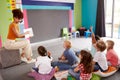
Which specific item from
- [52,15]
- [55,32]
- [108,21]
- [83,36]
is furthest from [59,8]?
[108,21]

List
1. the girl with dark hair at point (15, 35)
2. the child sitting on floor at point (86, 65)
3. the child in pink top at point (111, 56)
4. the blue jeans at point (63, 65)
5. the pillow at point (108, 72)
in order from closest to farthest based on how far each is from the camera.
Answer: the child sitting on floor at point (86, 65) → the pillow at point (108, 72) → the child in pink top at point (111, 56) → the blue jeans at point (63, 65) → the girl with dark hair at point (15, 35)

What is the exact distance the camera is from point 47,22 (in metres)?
4.79

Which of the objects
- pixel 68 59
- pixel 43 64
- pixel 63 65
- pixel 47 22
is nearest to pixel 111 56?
pixel 68 59

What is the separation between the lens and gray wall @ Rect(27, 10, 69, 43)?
14.4ft

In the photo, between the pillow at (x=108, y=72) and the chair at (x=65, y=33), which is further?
the chair at (x=65, y=33)

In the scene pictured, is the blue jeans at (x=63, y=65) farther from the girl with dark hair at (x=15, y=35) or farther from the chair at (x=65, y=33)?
the chair at (x=65, y=33)

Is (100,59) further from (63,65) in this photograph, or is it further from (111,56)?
(63,65)

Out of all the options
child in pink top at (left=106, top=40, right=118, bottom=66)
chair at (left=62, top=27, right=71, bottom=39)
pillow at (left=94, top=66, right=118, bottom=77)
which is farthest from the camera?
chair at (left=62, top=27, right=71, bottom=39)

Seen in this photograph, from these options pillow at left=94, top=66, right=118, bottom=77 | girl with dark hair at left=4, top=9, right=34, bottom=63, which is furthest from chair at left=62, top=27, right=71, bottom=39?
pillow at left=94, top=66, right=118, bottom=77

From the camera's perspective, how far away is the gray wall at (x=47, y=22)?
14.4ft

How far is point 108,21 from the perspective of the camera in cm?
571

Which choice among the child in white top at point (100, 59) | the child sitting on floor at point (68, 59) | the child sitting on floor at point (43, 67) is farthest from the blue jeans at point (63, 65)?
the child in white top at point (100, 59)

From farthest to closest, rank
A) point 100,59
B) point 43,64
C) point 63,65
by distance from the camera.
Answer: point 63,65 → point 100,59 → point 43,64

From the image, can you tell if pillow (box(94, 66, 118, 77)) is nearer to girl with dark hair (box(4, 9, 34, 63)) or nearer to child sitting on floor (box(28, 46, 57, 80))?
child sitting on floor (box(28, 46, 57, 80))
